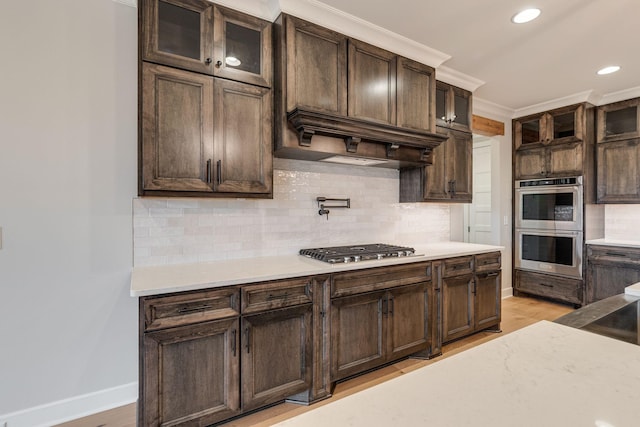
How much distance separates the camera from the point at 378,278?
92.3 inches

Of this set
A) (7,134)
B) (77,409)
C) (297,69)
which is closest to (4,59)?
(7,134)

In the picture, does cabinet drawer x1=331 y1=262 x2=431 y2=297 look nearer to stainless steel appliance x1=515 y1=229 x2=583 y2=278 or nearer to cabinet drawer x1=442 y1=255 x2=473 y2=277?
cabinet drawer x1=442 y1=255 x2=473 y2=277

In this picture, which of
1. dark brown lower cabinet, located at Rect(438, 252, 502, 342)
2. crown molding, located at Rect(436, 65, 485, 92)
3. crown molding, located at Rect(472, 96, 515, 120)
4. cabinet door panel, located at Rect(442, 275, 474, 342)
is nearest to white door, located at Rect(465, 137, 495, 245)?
crown molding, located at Rect(472, 96, 515, 120)

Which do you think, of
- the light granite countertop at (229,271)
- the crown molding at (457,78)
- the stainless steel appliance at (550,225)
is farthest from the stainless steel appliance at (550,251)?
the light granite countertop at (229,271)

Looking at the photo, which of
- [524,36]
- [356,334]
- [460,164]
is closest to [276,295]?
[356,334]

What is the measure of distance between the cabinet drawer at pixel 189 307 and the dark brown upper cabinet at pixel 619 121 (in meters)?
4.83

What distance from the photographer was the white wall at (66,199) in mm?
1767

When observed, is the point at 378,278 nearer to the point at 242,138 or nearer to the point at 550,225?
the point at 242,138

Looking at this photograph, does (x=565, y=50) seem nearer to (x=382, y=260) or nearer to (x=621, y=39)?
(x=621, y=39)

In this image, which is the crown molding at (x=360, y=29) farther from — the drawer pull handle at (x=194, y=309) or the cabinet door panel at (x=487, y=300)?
the cabinet door panel at (x=487, y=300)

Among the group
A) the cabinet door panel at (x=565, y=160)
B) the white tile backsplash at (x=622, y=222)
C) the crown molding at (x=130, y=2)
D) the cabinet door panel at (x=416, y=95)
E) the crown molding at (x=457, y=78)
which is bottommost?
the white tile backsplash at (x=622, y=222)

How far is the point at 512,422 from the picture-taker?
20.8 inches

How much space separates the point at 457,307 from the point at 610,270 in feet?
7.50

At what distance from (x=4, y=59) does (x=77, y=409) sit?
204cm
